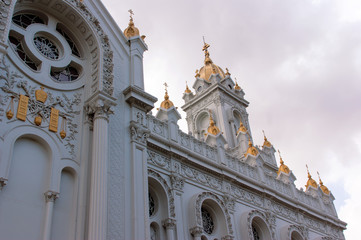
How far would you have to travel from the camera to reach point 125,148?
13531mm

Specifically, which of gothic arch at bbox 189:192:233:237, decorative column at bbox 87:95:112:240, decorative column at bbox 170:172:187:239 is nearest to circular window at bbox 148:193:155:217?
decorative column at bbox 170:172:187:239

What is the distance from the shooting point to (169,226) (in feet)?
51.1

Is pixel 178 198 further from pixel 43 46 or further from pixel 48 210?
pixel 43 46

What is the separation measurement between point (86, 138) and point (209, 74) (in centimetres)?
2787

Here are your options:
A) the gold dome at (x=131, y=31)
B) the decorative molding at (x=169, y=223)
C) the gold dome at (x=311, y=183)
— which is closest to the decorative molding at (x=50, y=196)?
the decorative molding at (x=169, y=223)

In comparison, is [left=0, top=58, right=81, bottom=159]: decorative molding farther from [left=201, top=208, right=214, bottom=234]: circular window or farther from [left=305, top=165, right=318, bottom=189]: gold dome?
[left=305, top=165, right=318, bottom=189]: gold dome

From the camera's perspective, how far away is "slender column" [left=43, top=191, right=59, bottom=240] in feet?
33.7

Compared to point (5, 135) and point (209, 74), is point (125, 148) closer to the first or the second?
point (5, 135)

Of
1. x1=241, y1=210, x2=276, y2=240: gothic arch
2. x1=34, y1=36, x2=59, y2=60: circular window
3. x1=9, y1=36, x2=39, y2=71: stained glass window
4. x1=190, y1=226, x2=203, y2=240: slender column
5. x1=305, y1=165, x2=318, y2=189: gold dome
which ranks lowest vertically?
x1=190, y1=226, x2=203, y2=240: slender column

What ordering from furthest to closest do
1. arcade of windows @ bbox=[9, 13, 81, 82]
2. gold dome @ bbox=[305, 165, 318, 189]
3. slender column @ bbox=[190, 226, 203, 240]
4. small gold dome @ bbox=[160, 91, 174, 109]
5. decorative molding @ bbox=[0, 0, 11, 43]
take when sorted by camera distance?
gold dome @ bbox=[305, 165, 318, 189], small gold dome @ bbox=[160, 91, 174, 109], slender column @ bbox=[190, 226, 203, 240], arcade of windows @ bbox=[9, 13, 81, 82], decorative molding @ bbox=[0, 0, 11, 43]

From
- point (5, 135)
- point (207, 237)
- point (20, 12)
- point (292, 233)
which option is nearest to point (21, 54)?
point (20, 12)

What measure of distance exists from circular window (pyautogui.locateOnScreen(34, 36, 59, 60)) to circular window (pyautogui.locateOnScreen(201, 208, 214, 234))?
9.80 meters

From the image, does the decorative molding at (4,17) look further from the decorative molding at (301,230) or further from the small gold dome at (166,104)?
the decorative molding at (301,230)

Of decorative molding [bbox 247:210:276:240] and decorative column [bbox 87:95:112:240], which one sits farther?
decorative molding [bbox 247:210:276:240]
